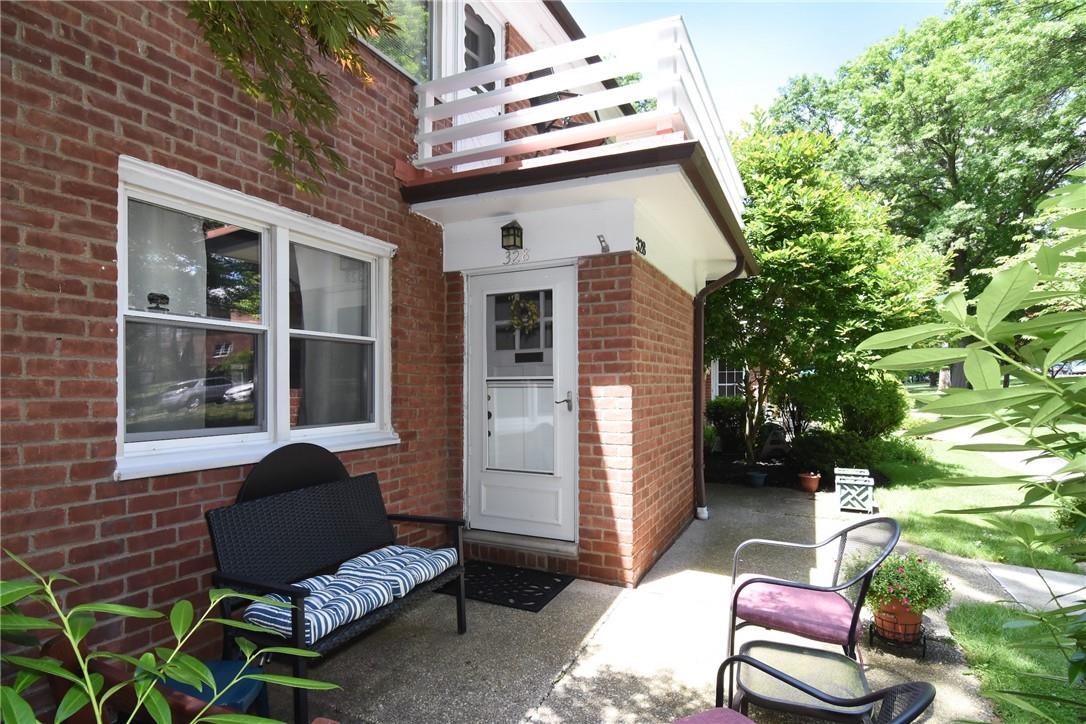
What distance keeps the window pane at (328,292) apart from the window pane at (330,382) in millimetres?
144

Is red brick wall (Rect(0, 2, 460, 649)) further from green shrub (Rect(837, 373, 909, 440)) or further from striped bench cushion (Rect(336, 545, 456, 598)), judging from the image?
green shrub (Rect(837, 373, 909, 440))

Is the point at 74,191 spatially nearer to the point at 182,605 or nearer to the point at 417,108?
the point at 182,605

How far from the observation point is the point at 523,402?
16.2ft

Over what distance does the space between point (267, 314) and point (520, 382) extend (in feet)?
7.02

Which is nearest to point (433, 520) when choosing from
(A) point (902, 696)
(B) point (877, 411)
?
(A) point (902, 696)

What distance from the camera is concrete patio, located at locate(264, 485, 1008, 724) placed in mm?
2781

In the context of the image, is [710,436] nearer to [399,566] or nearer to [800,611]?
[800,611]

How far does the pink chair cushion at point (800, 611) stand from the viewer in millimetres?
2666

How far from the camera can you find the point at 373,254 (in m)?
4.49

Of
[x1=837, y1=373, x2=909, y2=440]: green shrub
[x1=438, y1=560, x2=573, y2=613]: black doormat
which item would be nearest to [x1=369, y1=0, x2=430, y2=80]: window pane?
[x1=438, y1=560, x2=573, y2=613]: black doormat

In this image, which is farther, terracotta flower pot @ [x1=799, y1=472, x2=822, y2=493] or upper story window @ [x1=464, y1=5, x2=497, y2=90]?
terracotta flower pot @ [x1=799, y1=472, x2=822, y2=493]

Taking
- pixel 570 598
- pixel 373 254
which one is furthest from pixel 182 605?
pixel 373 254

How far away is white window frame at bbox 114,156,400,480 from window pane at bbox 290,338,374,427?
3.0 inches

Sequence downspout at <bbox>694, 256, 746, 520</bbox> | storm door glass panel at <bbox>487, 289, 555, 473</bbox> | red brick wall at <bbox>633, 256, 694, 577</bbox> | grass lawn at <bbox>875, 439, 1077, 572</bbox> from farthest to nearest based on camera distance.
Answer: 1. downspout at <bbox>694, 256, 746, 520</bbox>
2. grass lawn at <bbox>875, 439, 1077, 572</bbox>
3. storm door glass panel at <bbox>487, 289, 555, 473</bbox>
4. red brick wall at <bbox>633, 256, 694, 577</bbox>
